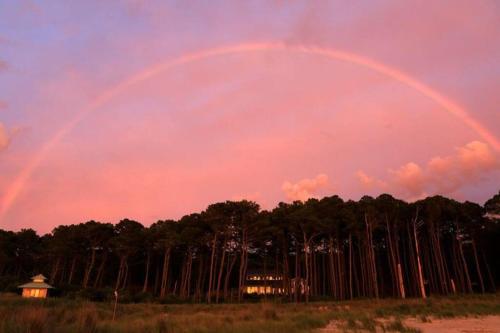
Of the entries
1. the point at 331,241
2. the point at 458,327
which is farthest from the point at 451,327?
the point at 331,241

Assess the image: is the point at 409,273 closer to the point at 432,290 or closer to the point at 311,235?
the point at 432,290

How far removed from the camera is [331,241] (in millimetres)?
59688

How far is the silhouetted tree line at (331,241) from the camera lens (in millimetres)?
57375

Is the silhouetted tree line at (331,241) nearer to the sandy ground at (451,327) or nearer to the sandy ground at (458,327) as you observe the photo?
the sandy ground at (458,327)

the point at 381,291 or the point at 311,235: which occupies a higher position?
the point at 311,235

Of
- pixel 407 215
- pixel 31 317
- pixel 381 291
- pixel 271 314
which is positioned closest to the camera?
pixel 31 317

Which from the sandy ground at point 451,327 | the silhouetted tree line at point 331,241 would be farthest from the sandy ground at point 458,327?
the silhouetted tree line at point 331,241

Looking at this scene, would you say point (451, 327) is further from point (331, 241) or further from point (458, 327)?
point (331, 241)

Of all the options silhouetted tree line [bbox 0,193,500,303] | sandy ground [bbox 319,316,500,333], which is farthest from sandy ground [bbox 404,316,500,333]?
silhouetted tree line [bbox 0,193,500,303]

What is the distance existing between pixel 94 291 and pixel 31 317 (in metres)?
45.9

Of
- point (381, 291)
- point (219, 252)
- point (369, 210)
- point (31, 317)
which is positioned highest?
point (369, 210)

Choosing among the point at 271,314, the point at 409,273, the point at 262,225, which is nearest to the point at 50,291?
the point at 262,225

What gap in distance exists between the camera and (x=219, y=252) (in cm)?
6894

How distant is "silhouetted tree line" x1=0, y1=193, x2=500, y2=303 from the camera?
188 ft
